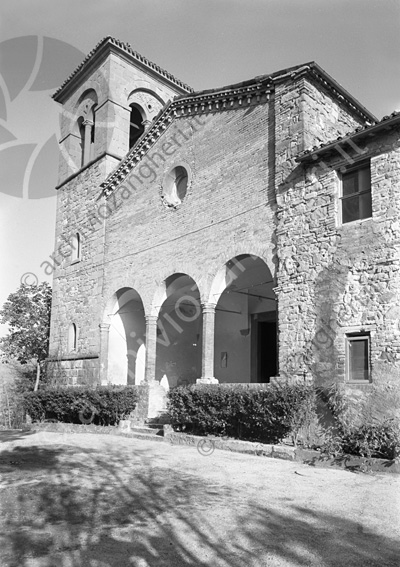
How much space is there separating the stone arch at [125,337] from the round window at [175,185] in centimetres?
349

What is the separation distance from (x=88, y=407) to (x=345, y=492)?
9.87m

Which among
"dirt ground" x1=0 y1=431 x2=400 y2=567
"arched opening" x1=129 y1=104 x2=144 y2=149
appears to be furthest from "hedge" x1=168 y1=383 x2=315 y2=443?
"arched opening" x1=129 y1=104 x2=144 y2=149

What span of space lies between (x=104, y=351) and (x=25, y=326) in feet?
20.1


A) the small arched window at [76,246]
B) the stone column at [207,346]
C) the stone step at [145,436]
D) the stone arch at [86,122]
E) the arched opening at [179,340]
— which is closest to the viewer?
the stone step at [145,436]

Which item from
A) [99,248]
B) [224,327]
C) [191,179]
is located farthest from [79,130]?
[224,327]

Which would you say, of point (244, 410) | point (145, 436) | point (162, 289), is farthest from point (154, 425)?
point (244, 410)

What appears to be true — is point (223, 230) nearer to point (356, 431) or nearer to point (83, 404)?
point (356, 431)

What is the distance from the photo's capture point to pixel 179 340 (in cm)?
1925

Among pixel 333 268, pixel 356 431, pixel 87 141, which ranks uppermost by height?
pixel 87 141

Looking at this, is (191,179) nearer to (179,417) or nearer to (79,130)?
(179,417)

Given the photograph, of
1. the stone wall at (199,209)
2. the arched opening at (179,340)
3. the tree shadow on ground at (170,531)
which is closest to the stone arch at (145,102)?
the stone wall at (199,209)

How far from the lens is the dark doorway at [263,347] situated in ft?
56.0

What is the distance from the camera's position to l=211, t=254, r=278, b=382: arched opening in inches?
669

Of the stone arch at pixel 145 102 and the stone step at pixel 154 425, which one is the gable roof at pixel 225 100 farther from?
the stone step at pixel 154 425
